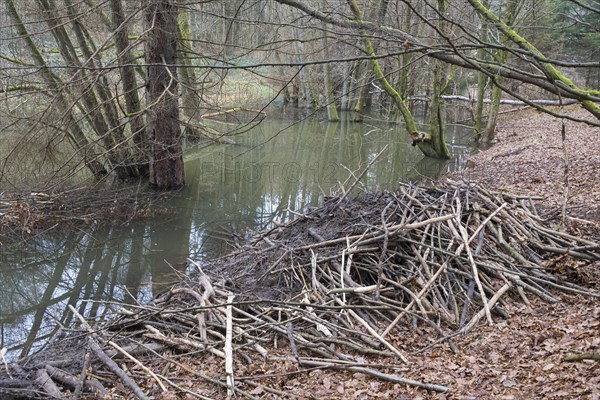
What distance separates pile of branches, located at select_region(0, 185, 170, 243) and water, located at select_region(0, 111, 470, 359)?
0.33 metres

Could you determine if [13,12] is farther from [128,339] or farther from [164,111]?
[128,339]

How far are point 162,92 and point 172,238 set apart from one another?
3.73m

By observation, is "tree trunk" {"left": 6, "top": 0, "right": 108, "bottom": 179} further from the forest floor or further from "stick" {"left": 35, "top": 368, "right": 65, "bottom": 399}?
the forest floor

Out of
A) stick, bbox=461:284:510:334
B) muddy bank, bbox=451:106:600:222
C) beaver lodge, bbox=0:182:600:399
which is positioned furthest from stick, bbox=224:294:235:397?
muddy bank, bbox=451:106:600:222

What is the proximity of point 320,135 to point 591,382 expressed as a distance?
23.9 m

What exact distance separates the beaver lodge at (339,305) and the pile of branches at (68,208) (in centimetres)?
496

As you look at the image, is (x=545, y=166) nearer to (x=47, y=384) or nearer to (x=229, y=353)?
(x=229, y=353)

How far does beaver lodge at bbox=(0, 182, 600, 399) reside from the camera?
491 centimetres

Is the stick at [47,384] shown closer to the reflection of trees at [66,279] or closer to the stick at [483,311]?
the reflection of trees at [66,279]

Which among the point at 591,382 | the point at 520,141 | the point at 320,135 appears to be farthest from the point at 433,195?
the point at 320,135

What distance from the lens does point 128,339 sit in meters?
5.51

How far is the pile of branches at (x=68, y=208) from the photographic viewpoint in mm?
10453

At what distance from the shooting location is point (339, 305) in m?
5.91

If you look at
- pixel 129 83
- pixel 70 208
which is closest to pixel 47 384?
pixel 70 208
